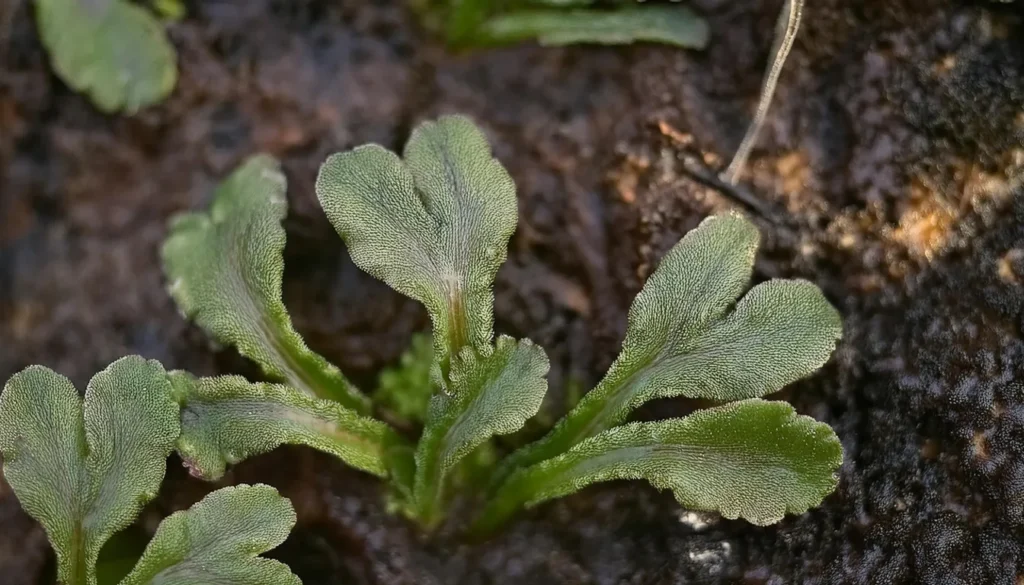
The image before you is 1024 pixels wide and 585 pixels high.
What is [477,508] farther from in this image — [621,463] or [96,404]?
[96,404]

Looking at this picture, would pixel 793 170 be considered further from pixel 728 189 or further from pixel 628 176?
pixel 628 176

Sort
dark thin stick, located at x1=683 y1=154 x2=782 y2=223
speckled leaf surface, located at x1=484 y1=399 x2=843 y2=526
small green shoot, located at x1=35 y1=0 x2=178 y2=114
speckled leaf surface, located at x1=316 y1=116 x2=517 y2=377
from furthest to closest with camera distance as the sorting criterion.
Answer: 1. small green shoot, located at x1=35 y1=0 x2=178 y2=114
2. dark thin stick, located at x1=683 y1=154 x2=782 y2=223
3. speckled leaf surface, located at x1=316 y1=116 x2=517 y2=377
4. speckled leaf surface, located at x1=484 y1=399 x2=843 y2=526

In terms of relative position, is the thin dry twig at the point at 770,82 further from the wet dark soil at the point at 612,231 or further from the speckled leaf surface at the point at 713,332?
the speckled leaf surface at the point at 713,332

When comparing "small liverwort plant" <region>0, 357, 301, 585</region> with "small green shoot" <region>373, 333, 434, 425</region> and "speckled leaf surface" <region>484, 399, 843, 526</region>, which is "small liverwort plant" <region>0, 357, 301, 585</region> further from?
"speckled leaf surface" <region>484, 399, 843, 526</region>

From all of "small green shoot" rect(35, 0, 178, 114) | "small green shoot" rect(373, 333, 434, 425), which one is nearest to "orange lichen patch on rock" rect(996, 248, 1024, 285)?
"small green shoot" rect(373, 333, 434, 425)

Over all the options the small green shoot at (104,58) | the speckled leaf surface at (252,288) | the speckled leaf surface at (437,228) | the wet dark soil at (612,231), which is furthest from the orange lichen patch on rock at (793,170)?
the small green shoot at (104,58)

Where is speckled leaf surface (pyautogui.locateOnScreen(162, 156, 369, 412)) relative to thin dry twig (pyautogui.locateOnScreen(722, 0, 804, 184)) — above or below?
below

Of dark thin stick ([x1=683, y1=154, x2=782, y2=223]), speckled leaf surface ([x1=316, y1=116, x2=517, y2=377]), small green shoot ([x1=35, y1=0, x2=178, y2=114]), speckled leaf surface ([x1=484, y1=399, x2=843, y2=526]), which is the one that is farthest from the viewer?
small green shoot ([x1=35, y1=0, x2=178, y2=114])
